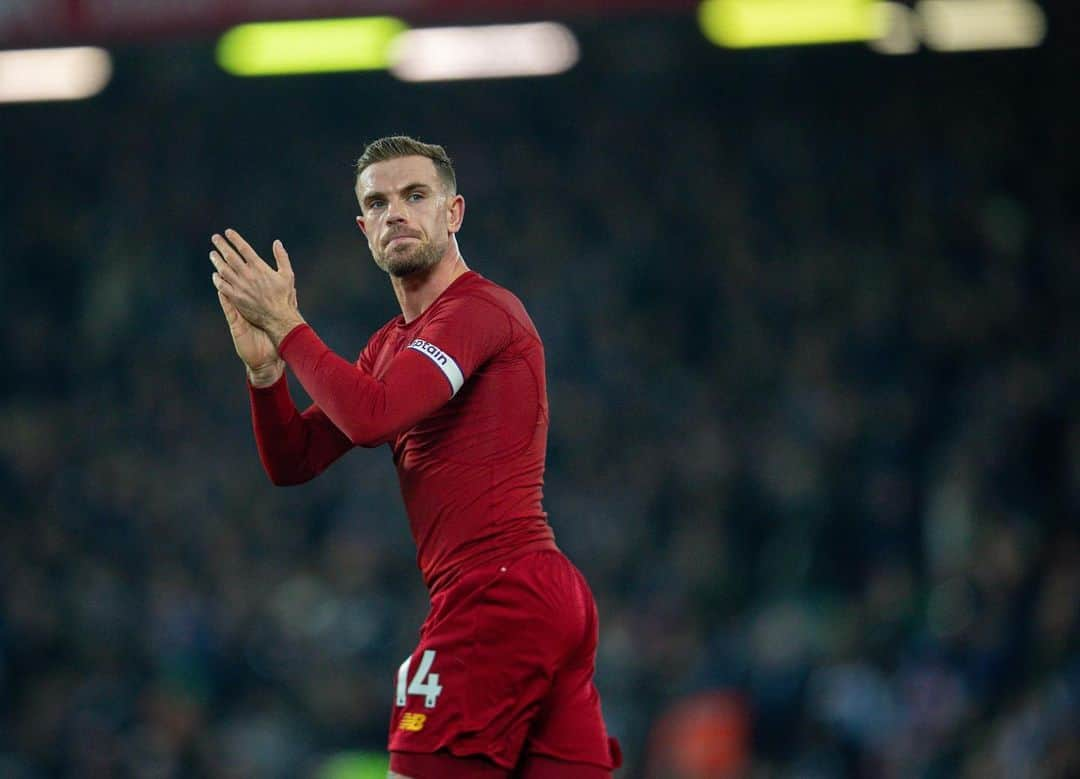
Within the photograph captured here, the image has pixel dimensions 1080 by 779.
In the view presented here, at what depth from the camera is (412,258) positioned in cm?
402

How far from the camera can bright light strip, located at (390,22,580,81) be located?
32.9 ft

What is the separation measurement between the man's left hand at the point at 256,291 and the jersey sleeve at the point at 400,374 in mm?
48

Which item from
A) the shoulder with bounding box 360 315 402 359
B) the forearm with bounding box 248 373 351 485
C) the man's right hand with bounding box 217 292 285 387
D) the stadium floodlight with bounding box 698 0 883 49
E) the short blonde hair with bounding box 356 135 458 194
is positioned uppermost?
A: the stadium floodlight with bounding box 698 0 883 49

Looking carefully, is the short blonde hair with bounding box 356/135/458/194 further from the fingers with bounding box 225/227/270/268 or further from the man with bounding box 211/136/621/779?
the fingers with bounding box 225/227/270/268

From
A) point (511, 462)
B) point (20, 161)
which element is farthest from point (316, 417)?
point (20, 161)

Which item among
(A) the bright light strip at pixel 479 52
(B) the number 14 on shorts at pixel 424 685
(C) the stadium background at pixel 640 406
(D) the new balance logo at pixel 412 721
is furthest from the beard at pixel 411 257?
(A) the bright light strip at pixel 479 52

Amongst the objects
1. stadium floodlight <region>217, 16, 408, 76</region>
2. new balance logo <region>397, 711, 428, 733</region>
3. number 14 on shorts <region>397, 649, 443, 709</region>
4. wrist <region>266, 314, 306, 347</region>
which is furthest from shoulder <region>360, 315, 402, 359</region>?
stadium floodlight <region>217, 16, 408, 76</region>

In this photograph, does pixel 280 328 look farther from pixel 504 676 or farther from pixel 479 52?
pixel 479 52

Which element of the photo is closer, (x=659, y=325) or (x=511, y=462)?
(x=511, y=462)

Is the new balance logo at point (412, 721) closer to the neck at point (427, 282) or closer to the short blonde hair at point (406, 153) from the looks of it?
the neck at point (427, 282)

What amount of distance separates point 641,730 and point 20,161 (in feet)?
28.6

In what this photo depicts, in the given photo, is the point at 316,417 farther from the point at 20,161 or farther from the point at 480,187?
the point at 20,161

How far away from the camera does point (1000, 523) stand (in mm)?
9344

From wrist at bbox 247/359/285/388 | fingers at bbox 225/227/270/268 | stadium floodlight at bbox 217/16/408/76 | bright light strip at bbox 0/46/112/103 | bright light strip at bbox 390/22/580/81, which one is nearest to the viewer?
fingers at bbox 225/227/270/268
